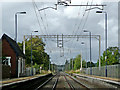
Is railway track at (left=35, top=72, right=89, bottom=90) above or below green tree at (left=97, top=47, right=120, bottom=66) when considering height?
below

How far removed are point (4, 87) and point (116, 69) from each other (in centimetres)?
2606

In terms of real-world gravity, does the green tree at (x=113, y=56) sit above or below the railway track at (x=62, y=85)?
above

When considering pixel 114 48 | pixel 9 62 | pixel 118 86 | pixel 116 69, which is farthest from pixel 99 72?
pixel 114 48

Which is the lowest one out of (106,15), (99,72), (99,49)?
(99,72)

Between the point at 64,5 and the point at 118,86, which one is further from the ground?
the point at 64,5

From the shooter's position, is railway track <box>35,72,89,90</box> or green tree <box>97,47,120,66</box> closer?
railway track <box>35,72,89,90</box>

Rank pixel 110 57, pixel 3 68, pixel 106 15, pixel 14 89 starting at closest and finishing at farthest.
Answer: pixel 14 89, pixel 3 68, pixel 106 15, pixel 110 57

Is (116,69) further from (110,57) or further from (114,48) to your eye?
Answer: (114,48)

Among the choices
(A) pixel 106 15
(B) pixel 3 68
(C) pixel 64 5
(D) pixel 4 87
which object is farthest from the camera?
(A) pixel 106 15

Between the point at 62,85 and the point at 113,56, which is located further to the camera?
the point at 113,56

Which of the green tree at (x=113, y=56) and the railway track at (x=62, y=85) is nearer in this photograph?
the railway track at (x=62, y=85)

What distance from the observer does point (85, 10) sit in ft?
94.1

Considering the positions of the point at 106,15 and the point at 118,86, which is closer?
the point at 118,86

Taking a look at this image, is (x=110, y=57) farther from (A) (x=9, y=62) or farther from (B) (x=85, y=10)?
(B) (x=85, y=10)
